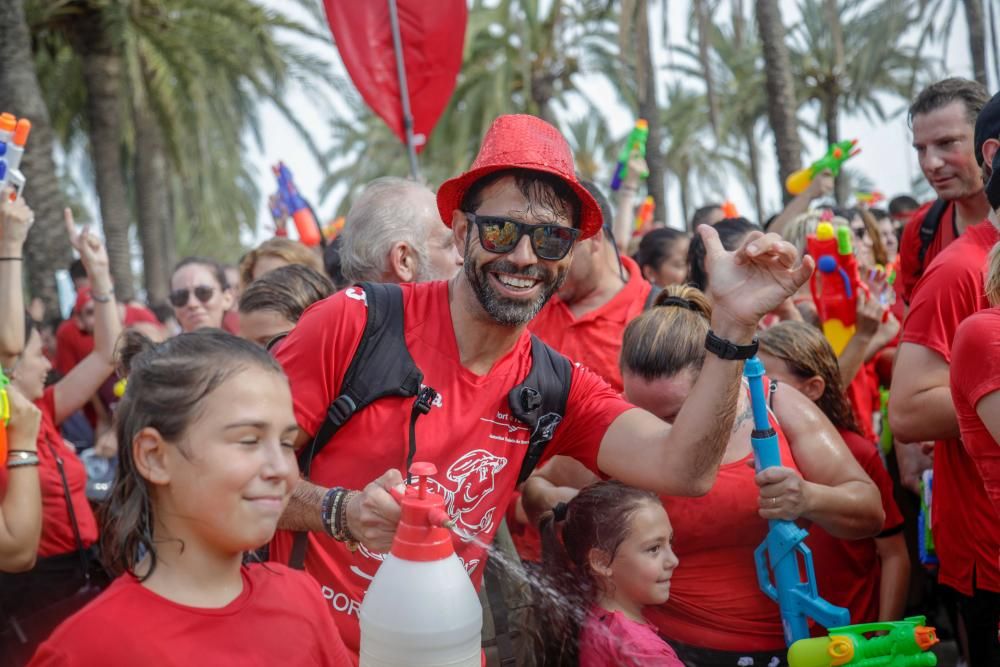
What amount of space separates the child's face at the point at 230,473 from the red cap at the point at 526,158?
0.96 meters

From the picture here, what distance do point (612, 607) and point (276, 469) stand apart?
1427 mm

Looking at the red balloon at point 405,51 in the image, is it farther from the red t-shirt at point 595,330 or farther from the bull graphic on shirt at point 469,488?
the bull graphic on shirt at point 469,488

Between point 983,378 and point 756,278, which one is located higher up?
point 756,278

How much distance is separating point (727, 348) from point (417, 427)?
32.7 inches

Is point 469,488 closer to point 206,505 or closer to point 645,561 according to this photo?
point 645,561

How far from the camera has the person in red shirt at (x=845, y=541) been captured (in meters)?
3.36

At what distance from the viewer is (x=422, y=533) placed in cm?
185

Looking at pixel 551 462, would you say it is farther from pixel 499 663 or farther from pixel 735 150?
pixel 735 150

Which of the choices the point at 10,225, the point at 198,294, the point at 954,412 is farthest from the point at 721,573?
the point at 198,294

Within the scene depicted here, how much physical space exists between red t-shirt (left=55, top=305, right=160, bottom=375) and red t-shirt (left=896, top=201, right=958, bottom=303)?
4.92 meters

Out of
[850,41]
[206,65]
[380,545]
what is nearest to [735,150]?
[850,41]

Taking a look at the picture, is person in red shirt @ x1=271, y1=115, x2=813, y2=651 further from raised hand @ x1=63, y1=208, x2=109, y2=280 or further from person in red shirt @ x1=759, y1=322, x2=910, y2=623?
raised hand @ x1=63, y1=208, x2=109, y2=280

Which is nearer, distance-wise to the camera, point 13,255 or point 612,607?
point 612,607

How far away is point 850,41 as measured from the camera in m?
22.1
